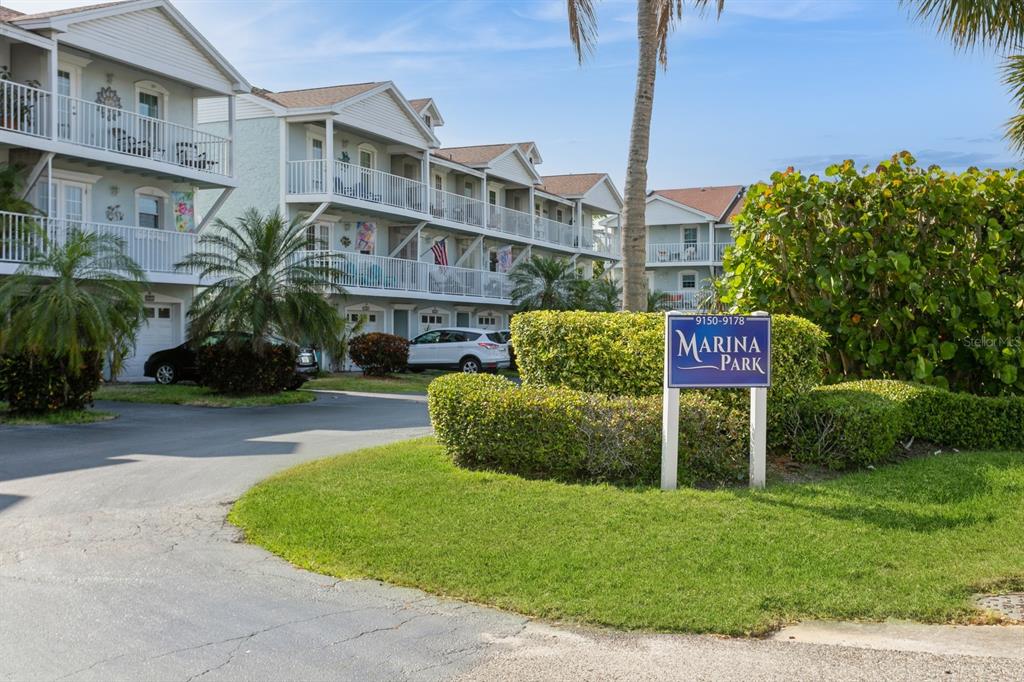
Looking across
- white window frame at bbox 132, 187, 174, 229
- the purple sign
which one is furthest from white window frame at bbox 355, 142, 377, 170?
the purple sign

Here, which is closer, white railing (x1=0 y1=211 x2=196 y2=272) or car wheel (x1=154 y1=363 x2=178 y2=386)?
white railing (x1=0 y1=211 x2=196 y2=272)

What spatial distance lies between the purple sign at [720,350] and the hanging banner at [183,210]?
2185cm

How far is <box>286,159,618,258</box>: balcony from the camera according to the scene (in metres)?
29.5

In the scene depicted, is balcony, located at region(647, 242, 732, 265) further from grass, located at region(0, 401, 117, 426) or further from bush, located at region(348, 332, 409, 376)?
grass, located at region(0, 401, 117, 426)

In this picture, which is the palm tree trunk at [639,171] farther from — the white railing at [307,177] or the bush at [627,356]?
the white railing at [307,177]

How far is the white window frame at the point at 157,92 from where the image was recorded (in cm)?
2536

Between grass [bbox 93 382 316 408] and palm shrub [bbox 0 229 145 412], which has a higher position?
palm shrub [bbox 0 229 145 412]

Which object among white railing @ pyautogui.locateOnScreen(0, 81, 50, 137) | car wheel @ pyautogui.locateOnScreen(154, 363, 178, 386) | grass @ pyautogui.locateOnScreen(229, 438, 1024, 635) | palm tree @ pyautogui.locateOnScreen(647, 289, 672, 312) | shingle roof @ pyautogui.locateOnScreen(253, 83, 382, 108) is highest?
shingle roof @ pyautogui.locateOnScreen(253, 83, 382, 108)

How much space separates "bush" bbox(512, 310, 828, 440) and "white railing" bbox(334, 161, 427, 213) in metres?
20.7

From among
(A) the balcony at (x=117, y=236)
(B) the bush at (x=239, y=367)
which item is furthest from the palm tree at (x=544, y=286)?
(B) the bush at (x=239, y=367)

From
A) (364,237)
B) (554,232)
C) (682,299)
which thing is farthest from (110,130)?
(682,299)

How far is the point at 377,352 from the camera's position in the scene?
2827cm

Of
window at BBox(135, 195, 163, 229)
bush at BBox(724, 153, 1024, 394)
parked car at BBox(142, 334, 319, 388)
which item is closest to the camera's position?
bush at BBox(724, 153, 1024, 394)

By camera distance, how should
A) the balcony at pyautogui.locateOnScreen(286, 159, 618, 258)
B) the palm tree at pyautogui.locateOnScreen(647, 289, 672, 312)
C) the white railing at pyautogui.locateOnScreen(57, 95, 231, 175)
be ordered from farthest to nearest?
the palm tree at pyautogui.locateOnScreen(647, 289, 672, 312) → the balcony at pyautogui.locateOnScreen(286, 159, 618, 258) → the white railing at pyautogui.locateOnScreen(57, 95, 231, 175)
